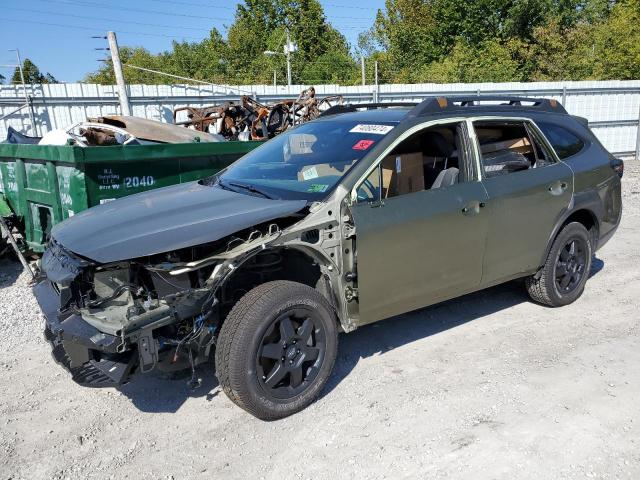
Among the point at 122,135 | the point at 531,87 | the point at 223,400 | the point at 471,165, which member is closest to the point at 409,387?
the point at 223,400

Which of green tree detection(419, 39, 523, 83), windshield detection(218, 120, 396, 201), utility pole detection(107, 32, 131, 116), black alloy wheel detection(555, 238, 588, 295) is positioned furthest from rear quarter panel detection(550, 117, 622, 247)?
green tree detection(419, 39, 523, 83)

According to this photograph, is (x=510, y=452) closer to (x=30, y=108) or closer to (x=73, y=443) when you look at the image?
(x=73, y=443)

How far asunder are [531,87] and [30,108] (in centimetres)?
1306

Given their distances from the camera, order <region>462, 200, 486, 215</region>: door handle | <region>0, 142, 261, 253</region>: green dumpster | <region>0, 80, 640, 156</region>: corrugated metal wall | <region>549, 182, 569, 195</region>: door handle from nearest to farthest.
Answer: <region>462, 200, 486, 215</region>: door handle < <region>549, 182, 569, 195</region>: door handle < <region>0, 142, 261, 253</region>: green dumpster < <region>0, 80, 640, 156</region>: corrugated metal wall

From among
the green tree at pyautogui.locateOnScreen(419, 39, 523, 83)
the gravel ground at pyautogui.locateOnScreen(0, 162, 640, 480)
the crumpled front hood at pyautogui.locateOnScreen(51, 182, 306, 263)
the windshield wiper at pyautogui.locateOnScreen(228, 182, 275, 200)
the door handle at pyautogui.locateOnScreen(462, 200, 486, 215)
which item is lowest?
the gravel ground at pyautogui.locateOnScreen(0, 162, 640, 480)

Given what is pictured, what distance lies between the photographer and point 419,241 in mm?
3768

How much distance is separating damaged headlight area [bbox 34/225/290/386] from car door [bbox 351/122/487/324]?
0.68 m

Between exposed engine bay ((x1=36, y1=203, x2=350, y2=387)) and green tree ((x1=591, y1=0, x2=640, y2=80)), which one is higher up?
green tree ((x1=591, y1=0, x2=640, y2=80))

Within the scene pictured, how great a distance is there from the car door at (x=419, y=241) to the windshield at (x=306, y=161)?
239 mm

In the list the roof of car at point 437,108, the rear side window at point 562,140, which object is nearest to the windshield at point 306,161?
the roof of car at point 437,108

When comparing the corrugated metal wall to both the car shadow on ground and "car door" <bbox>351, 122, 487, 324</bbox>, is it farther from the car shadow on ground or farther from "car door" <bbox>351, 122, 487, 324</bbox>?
"car door" <bbox>351, 122, 487, 324</bbox>

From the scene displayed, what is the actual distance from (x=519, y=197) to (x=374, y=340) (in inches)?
63.8

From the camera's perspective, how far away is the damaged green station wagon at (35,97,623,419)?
308cm

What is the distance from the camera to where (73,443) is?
3230 mm
